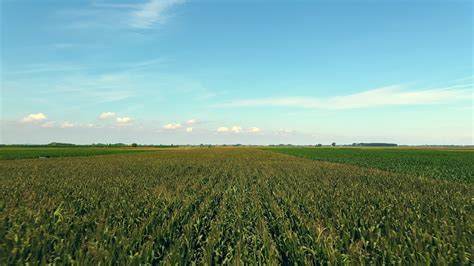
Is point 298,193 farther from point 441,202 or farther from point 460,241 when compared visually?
point 460,241

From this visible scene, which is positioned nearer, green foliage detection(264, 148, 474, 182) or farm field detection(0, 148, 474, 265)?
farm field detection(0, 148, 474, 265)

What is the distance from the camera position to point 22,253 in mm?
4770

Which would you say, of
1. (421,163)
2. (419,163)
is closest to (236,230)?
(419,163)

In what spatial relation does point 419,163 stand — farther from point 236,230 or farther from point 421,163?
point 236,230

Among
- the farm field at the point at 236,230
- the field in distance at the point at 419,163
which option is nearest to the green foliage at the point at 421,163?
the field in distance at the point at 419,163

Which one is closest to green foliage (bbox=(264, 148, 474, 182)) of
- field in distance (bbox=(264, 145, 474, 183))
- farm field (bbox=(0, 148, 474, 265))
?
field in distance (bbox=(264, 145, 474, 183))

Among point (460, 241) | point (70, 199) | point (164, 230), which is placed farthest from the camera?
point (70, 199)

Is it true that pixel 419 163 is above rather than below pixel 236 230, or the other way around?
below

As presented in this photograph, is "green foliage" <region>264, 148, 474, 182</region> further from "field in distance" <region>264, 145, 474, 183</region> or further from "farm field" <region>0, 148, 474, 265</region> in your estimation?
"farm field" <region>0, 148, 474, 265</region>

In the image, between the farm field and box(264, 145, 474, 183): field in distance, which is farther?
box(264, 145, 474, 183): field in distance

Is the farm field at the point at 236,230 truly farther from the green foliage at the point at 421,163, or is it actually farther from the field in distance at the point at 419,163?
the field in distance at the point at 419,163

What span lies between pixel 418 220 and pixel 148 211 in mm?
7625

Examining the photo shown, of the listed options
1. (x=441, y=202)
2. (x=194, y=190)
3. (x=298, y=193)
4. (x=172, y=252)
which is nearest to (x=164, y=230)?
(x=172, y=252)

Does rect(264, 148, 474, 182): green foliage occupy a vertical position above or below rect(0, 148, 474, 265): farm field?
below
